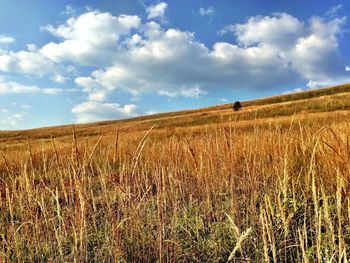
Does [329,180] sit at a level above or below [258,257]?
above

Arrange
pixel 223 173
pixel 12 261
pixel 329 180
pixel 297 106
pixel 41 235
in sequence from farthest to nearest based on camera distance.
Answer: pixel 297 106 → pixel 223 173 → pixel 329 180 → pixel 41 235 → pixel 12 261

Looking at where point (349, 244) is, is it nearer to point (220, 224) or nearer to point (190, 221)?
point (220, 224)

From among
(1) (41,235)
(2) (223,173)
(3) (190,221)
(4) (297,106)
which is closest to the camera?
(1) (41,235)

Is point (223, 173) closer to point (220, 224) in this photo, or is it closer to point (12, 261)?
point (220, 224)

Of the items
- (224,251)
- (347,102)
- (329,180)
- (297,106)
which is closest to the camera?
(224,251)

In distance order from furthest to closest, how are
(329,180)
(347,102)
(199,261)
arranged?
(347,102), (329,180), (199,261)

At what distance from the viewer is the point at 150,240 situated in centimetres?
324

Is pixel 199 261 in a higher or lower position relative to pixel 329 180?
lower

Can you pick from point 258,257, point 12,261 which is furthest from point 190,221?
point 12,261

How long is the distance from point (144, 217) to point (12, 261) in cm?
141

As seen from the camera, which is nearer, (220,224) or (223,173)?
(220,224)

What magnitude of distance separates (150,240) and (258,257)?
1018 mm

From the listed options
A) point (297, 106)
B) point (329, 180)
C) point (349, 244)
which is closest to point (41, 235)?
point (349, 244)

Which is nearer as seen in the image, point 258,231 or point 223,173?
point 258,231
